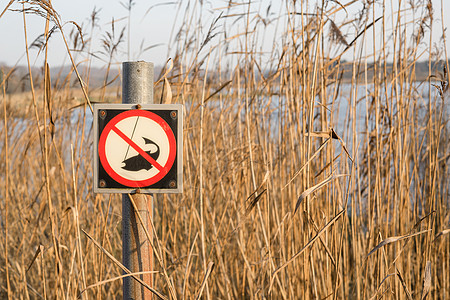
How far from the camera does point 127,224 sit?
825 millimetres

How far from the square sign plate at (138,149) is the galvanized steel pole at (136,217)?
3cm

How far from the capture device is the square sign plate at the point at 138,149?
78 centimetres

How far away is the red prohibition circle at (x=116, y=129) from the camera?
30.8 inches

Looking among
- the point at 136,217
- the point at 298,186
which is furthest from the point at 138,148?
the point at 298,186

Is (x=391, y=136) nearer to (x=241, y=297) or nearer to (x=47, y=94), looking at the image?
(x=241, y=297)

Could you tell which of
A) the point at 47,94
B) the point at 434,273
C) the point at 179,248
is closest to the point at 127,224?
the point at 47,94

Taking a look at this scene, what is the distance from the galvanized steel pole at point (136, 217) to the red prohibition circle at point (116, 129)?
3cm

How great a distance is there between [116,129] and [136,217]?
15 centimetres

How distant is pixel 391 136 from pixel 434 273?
468mm

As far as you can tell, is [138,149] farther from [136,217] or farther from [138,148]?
[136,217]

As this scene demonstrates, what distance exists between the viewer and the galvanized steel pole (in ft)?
2.64

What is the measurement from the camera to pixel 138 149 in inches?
31.1

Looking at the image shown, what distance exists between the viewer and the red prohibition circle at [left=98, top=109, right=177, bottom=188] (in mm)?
783

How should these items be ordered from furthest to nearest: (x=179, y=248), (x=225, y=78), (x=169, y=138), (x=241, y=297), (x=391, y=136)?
(x=225, y=78)
(x=179, y=248)
(x=241, y=297)
(x=391, y=136)
(x=169, y=138)
